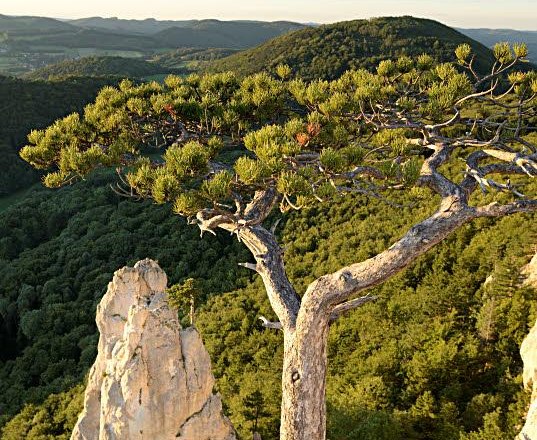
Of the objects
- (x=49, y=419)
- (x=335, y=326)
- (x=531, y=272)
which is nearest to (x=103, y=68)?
(x=49, y=419)

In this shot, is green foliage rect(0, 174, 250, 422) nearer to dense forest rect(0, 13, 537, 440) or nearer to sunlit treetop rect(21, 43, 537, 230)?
dense forest rect(0, 13, 537, 440)

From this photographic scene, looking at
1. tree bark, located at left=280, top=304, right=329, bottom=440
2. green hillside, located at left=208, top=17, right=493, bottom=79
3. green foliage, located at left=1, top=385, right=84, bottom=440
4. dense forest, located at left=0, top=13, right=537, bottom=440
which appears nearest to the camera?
tree bark, located at left=280, top=304, right=329, bottom=440

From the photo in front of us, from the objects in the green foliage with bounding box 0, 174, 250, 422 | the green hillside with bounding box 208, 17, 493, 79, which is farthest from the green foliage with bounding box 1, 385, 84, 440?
the green hillside with bounding box 208, 17, 493, 79

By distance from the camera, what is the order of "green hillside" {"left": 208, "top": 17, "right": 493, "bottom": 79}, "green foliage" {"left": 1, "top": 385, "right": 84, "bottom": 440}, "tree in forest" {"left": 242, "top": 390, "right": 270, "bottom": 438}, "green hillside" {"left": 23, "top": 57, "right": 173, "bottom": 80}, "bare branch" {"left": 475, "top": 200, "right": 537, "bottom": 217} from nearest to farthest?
"bare branch" {"left": 475, "top": 200, "right": 537, "bottom": 217} < "tree in forest" {"left": 242, "top": 390, "right": 270, "bottom": 438} < "green foliage" {"left": 1, "top": 385, "right": 84, "bottom": 440} < "green hillside" {"left": 208, "top": 17, "right": 493, "bottom": 79} < "green hillside" {"left": 23, "top": 57, "right": 173, "bottom": 80}

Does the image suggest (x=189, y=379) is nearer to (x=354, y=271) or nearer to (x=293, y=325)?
(x=293, y=325)

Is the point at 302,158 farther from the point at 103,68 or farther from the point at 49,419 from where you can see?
Answer: the point at 103,68

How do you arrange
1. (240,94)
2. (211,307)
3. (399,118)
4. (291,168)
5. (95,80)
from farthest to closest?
(95,80) → (211,307) → (240,94) → (399,118) → (291,168)

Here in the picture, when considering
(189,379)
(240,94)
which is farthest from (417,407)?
(240,94)

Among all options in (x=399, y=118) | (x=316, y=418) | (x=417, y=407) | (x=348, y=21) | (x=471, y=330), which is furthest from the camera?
(x=348, y=21)
